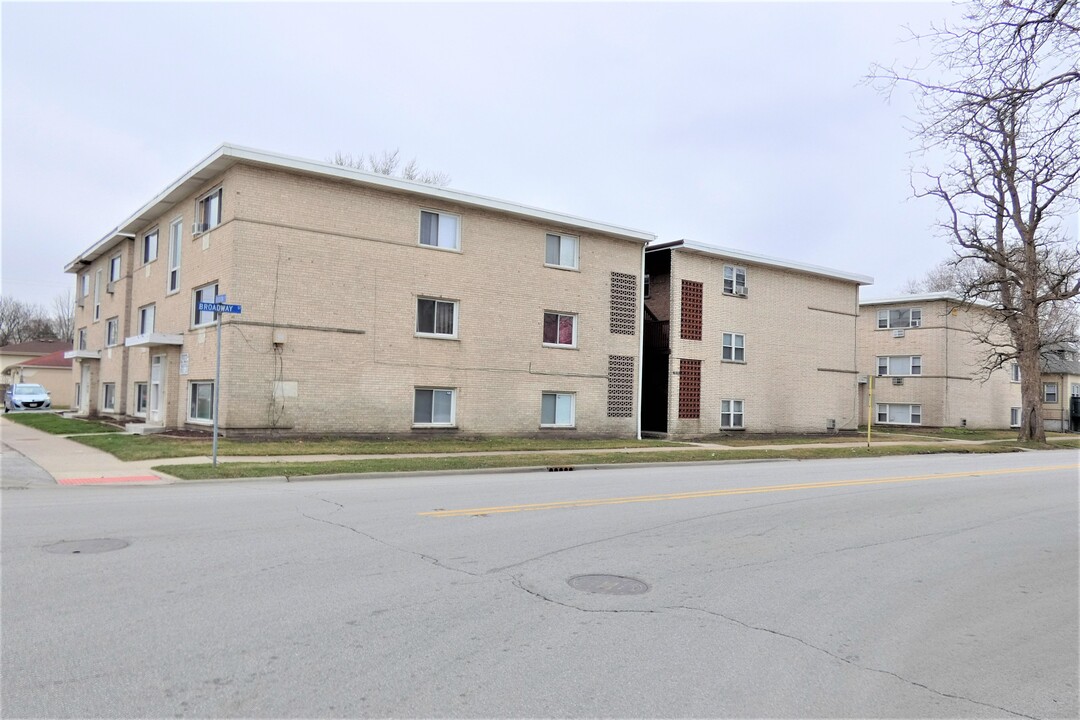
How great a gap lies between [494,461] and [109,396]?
2162 centimetres

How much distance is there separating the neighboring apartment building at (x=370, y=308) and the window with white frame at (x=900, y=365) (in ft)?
74.4

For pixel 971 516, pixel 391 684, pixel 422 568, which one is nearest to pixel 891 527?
pixel 971 516

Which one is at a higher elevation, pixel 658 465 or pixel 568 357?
pixel 568 357

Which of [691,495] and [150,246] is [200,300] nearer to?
[150,246]

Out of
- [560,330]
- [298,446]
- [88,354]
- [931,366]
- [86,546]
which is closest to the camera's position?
[86,546]

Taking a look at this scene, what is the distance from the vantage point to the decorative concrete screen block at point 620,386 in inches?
1068

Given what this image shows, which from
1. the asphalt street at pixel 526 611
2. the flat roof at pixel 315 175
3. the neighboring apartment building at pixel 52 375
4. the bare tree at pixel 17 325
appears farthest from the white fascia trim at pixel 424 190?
the bare tree at pixel 17 325

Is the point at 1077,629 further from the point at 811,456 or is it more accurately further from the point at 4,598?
the point at 811,456

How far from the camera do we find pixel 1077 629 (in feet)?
19.0

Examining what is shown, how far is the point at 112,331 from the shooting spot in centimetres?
3130

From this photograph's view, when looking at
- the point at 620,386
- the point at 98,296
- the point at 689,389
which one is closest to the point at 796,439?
the point at 689,389

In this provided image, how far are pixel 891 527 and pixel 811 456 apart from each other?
13.8 metres

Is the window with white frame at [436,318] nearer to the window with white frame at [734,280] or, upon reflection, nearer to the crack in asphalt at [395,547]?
the window with white frame at [734,280]

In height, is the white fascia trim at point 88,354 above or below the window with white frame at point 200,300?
below
